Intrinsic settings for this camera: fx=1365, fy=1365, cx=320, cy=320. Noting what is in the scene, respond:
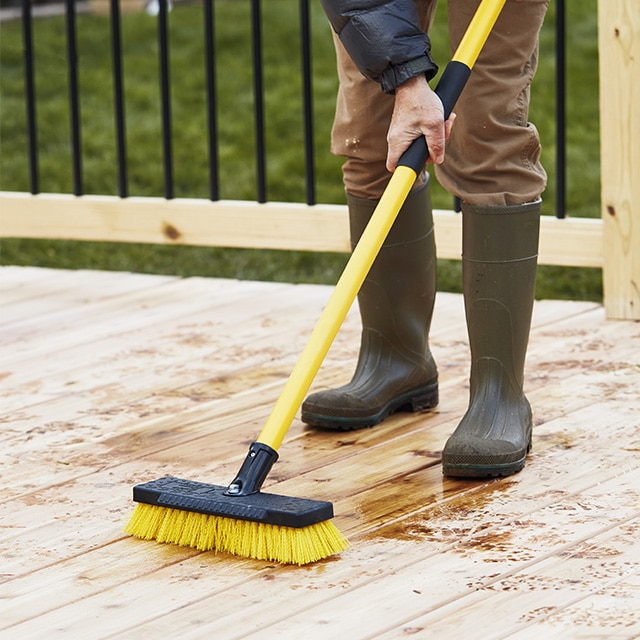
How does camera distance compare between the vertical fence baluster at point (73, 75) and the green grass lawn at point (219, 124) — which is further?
the green grass lawn at point (219, 124)

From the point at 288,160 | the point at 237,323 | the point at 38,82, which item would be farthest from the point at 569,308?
the point at 38,82

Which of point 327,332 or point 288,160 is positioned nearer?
point 327,332

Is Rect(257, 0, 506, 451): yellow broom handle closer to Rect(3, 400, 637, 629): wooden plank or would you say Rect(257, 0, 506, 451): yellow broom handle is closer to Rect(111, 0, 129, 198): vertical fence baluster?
Rect(3, 400, 637, 629): wooden plank

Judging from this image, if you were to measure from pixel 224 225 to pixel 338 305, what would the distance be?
1.64 metres

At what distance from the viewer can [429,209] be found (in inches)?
99.5

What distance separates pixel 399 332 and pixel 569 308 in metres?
0.95

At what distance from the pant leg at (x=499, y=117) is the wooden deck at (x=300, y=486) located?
0.44 meters

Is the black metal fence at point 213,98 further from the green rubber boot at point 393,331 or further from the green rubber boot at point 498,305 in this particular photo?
the green rubber boot at point 498,305

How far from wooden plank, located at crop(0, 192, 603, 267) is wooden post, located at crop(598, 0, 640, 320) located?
0.21 feet

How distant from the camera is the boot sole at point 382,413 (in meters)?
2.43

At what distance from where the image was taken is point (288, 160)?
5.40 metres

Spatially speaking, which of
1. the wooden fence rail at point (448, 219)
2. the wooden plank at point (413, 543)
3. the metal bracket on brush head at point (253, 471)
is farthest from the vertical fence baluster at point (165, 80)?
the metal bracket on brush head at point (253, 471)

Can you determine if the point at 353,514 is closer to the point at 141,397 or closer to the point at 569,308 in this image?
the point at 141,397

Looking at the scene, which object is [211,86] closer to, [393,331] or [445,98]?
[393,331]
